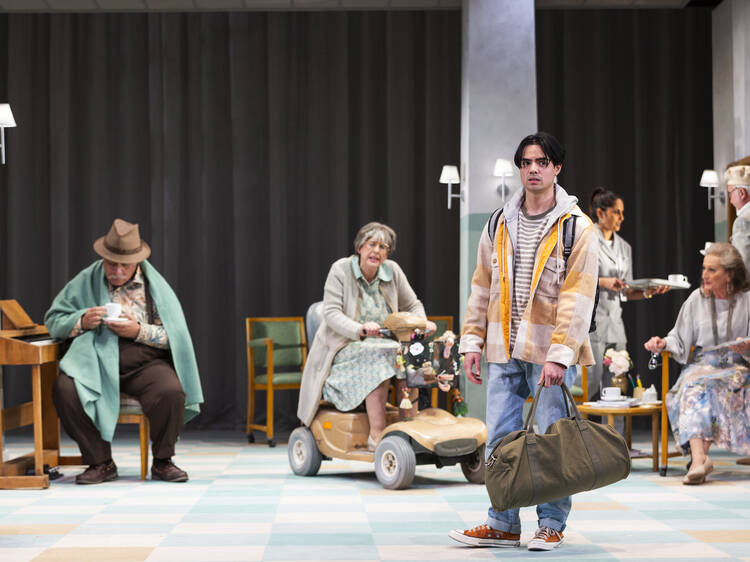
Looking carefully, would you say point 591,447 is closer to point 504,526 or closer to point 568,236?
point 504,526

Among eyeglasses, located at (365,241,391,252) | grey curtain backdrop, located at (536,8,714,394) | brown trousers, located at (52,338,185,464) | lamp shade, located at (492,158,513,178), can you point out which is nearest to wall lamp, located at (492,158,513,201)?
lamp shade, located at (492,158,513,178)

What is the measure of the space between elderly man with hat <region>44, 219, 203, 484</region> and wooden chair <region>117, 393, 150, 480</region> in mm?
41

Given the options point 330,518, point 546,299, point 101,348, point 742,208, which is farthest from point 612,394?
point 101,348

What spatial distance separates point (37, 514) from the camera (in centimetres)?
385

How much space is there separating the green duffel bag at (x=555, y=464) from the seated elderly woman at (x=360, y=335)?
1.87 meters

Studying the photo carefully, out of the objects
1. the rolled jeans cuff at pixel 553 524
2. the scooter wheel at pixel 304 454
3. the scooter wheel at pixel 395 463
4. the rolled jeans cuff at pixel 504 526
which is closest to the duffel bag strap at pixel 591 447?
the rolled jeans cuff at pixel 553 524

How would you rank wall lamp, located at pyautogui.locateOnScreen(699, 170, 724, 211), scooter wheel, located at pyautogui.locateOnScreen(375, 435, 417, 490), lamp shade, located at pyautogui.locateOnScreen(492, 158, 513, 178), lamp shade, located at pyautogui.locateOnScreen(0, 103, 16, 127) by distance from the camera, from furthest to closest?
wall lamp, located at pyautogui.locateOnScreen(699, 170, 724, 211) → lamp shade, located at pyautogui.locateOnScreen(492, 158, 513, 178) → lamp shade, located at pyautogui.locateOnScreen(0, 103, 16, 127) → scooter wheel, located at pyautogui.locateOnScreen(375, 435, 417, 490)

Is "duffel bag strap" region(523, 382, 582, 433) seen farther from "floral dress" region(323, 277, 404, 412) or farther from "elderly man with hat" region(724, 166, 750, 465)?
"elderly man with hat" region(724, 166, 750, 465)

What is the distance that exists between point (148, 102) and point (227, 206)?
100 centimetres

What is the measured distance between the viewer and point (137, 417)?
4840 millimetres

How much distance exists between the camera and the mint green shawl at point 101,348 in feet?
15.6

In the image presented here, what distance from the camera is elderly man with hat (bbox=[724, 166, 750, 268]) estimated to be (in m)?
5.23

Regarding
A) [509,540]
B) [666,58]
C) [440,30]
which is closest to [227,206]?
[440,30]

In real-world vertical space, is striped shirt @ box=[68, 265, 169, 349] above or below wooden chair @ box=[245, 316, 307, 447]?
above
